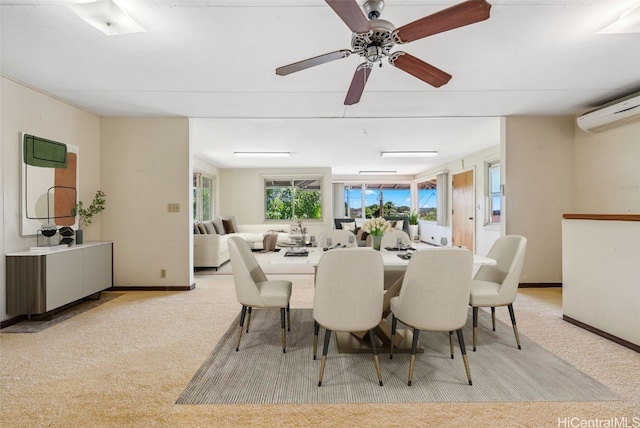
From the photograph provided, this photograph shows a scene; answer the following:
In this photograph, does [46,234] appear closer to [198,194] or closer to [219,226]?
[219,226]

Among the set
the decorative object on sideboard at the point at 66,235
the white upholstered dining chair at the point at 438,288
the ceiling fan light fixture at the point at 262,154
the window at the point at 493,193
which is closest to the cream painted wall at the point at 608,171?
the window at the point at 493,193

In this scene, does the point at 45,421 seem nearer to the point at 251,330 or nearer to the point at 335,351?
the point at 251,330

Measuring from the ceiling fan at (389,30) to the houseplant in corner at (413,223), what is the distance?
9.13 m

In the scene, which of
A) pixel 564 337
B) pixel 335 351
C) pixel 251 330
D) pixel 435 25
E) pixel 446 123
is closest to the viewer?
pixel 435 25

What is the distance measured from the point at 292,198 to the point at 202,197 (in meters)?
2.72

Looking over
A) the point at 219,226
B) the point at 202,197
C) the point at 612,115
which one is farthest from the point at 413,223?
the point at 612,115

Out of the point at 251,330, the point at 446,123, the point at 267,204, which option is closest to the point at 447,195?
the point at 446,123

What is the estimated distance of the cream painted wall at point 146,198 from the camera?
4.51 meters

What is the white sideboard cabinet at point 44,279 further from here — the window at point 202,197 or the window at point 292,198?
the window at point 292,198

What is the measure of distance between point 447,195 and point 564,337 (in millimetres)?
6315

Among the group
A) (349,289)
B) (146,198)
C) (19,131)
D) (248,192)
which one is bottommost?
(349,289)

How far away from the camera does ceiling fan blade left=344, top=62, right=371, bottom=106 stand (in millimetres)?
2161

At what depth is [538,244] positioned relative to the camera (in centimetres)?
457

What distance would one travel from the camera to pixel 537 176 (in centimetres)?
457
